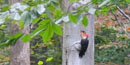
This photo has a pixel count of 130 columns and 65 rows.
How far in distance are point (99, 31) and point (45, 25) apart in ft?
16.2

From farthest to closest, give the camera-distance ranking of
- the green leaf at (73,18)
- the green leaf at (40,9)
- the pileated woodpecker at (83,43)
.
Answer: the pileated woodpecker at (83,43) < the green leaf at (73,18) < the green leaf at (40,9)

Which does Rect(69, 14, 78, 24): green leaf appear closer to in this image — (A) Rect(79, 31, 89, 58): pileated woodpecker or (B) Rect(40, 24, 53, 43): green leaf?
(B) Rect(40, 24, 53, 43): green leaf

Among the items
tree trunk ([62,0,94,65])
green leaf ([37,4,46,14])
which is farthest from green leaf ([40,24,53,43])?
tree trunk ([62,0,94,65])

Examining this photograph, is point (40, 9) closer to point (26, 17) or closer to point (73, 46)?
point (26, 17)

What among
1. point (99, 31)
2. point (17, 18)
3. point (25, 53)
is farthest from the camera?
point (99, 31)

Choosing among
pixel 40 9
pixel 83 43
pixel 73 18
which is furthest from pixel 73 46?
pixel 40 9

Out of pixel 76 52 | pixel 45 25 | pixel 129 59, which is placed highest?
pixel 45 25

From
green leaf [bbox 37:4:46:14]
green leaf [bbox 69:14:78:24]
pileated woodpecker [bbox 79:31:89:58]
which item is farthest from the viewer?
pileated woodpecker [bbox 79:31:89:58]

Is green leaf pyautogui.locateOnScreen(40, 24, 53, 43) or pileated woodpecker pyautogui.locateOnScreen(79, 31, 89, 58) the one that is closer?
green leaf pyautogui.locateOnScreen(40, 24, 53, 43)

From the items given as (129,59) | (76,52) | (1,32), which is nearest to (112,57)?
(129,59)

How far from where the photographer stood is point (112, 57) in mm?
5445

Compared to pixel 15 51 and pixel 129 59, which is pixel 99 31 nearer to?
pixel 129 59

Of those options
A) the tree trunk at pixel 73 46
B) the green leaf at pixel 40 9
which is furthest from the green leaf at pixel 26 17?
the tree trunk at pixel 73 46

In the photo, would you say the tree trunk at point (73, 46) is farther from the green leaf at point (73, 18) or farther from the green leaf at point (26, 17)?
the green leaf at point (26, 17)
